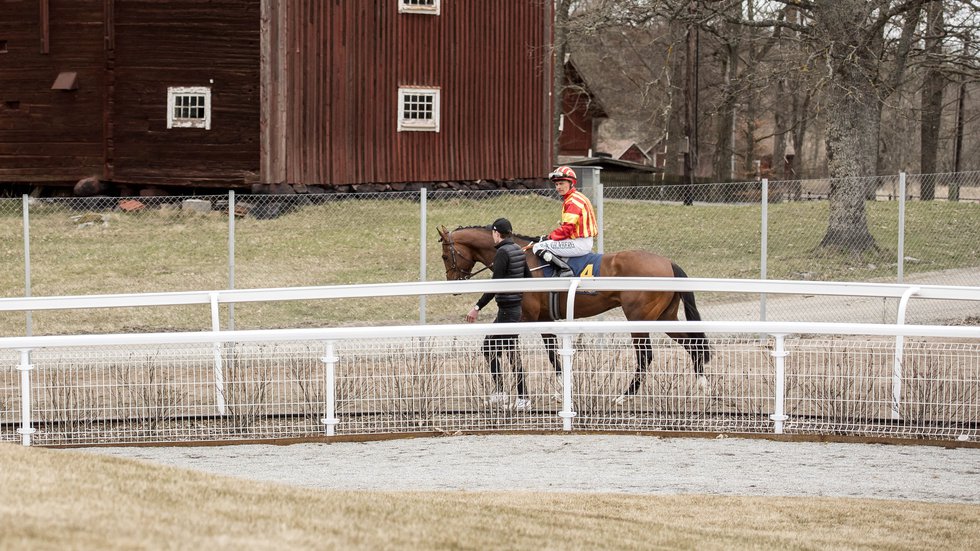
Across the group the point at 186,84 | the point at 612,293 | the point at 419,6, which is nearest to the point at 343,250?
the point at 186,84

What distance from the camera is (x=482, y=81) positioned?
33.5 m

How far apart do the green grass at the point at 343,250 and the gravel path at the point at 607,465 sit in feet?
30.7

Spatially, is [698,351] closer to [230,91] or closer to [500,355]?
[500,355]

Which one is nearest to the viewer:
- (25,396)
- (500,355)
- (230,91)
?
(25,396)

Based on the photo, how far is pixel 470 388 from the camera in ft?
41.1

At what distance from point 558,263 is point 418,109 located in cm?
1834

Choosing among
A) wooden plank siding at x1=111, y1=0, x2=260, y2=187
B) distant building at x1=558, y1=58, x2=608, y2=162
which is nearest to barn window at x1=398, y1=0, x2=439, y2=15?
wooden plank siding at x1=111, y1=0, x2=260, y2=187

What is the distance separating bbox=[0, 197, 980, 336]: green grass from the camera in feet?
71.5

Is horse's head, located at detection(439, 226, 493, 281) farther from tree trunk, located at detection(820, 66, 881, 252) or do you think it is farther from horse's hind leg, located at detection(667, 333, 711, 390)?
tree trunk, located at detection(820, 66, 881, 252)

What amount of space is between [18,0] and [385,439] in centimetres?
2346

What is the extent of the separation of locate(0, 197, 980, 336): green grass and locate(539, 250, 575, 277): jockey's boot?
20.4ft

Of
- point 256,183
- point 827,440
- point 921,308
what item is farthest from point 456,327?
point 256,183

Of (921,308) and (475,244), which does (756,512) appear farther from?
(921,308)

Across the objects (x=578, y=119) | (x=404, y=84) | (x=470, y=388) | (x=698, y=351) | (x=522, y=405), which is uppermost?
(x=578, y=119)
